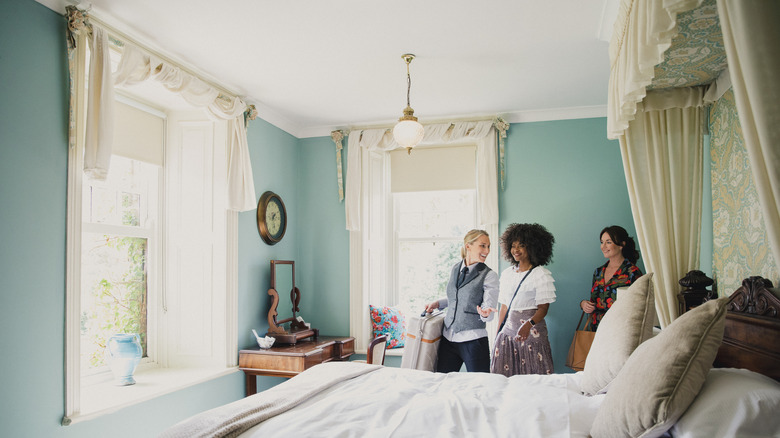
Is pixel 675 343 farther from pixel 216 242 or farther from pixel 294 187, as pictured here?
pixel 294 187

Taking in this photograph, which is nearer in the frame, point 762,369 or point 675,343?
point 675,343

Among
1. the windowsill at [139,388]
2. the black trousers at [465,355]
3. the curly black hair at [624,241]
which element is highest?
the curly black hair at [624,241]

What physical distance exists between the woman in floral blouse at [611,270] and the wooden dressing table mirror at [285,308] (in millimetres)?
2458

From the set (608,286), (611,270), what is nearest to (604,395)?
(608,286)

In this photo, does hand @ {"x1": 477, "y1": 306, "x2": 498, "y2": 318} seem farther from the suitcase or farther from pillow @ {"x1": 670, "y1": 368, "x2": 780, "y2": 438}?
pillow @ {"x1": 670, "y1": 368, "x2": 780, "y2": 438}

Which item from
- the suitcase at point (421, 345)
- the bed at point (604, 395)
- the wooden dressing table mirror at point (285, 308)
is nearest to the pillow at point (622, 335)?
the bed at point (604, 395)

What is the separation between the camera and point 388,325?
16.8 feet

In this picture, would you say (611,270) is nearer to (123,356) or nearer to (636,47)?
(636,47)

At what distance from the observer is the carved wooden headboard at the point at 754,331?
5.45 ft

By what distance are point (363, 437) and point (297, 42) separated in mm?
2548

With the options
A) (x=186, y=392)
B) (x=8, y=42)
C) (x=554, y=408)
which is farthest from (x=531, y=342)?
(x=8, y=42)

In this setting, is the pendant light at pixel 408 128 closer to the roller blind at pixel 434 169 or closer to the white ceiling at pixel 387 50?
the white ceiling at pixel 387 50

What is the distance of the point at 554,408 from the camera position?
1.89 meters

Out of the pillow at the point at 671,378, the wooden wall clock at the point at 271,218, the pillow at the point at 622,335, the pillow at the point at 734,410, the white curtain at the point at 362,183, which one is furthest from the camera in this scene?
the white curtain at the point at 362,183
